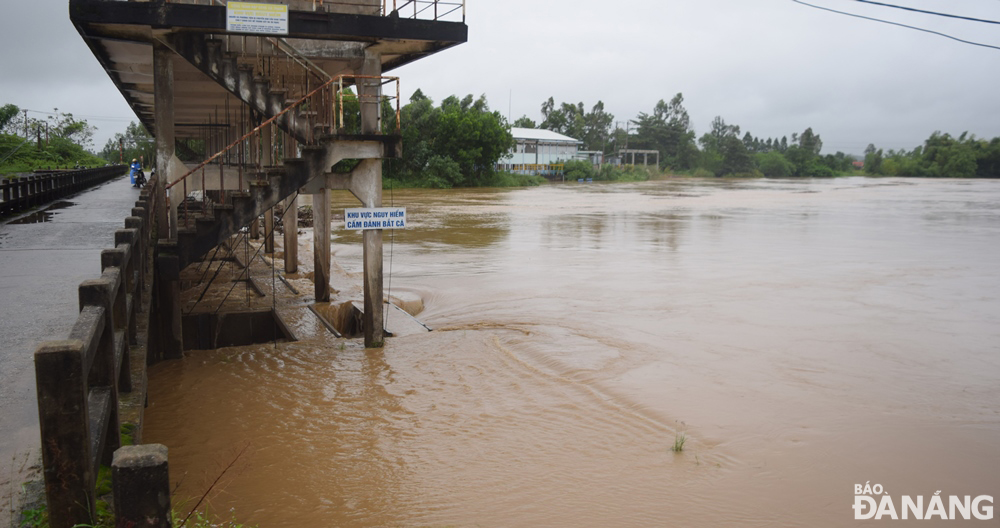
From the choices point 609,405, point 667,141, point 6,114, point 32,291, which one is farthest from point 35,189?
point 667,141

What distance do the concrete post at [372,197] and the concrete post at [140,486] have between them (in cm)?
783

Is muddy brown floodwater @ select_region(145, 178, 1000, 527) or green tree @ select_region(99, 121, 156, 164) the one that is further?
green tree @ select_region(99, 121, 156, 164)

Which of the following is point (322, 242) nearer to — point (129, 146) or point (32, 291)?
point (32, 291)

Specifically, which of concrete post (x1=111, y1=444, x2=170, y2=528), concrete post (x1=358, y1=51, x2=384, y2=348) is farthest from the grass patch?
concrete post (x1=358, y1=51, x2=384, y2=348)

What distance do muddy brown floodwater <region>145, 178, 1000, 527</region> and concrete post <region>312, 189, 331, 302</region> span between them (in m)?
2.11

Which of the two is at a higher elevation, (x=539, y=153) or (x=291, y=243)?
(x=539, y=153)

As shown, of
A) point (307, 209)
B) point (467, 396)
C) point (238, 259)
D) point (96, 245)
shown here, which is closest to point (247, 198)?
point (96, 245)

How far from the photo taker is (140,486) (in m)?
3.13

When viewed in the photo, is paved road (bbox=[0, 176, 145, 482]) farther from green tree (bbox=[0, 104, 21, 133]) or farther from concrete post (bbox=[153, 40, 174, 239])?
green tree (bbox=[0, 104, 21, 133])

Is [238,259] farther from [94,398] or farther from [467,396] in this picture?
[94,398]

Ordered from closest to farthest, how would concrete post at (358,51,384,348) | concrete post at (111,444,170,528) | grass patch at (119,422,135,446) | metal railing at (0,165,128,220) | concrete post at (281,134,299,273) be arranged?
1. concrete post at (111,444,170,528)
2. grass patch at (119,422,135,446)
3. concrete post at (358,51,384,348)
4. concrete post at (281,134,299,273)
5. metal railing at (0,165,128,220)

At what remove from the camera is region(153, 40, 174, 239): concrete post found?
10477mm

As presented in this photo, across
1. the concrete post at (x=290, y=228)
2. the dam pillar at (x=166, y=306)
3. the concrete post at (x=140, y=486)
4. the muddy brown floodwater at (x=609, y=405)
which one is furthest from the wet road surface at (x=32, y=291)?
the concrete post at (x=290, y=228)

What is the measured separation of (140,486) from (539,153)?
3289 inches
